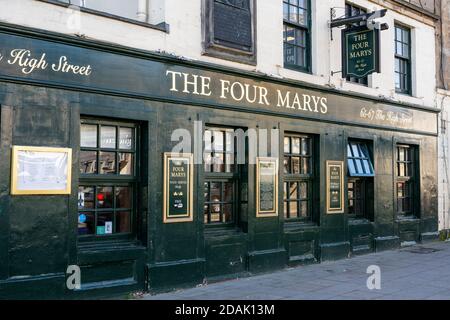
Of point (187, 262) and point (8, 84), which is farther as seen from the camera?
point (187, 262)

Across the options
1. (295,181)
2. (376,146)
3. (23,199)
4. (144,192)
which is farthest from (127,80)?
(376,146)

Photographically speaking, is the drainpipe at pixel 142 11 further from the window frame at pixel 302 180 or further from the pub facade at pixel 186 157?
the window frame at pixel 302 180

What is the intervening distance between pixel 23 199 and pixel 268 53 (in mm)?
5463

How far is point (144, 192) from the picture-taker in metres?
8.04

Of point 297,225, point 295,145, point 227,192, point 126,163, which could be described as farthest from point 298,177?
point 126,163

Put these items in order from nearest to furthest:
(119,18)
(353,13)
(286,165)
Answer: (119,18)
(286,165)
(353,13)

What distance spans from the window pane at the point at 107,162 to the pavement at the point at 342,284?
2.01 m

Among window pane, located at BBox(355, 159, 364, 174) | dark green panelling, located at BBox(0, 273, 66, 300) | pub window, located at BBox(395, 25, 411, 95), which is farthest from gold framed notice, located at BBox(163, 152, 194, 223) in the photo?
pub window, located at BBox(395, 25, 411, 95)

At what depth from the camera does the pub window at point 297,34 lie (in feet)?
35.1

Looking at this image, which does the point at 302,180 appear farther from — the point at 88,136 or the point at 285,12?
the point at 88,136

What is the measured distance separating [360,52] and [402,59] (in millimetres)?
3334

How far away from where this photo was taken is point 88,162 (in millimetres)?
7621

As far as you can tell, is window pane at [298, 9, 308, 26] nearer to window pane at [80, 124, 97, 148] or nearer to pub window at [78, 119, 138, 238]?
pub window at [78, 119, 138, 238]
